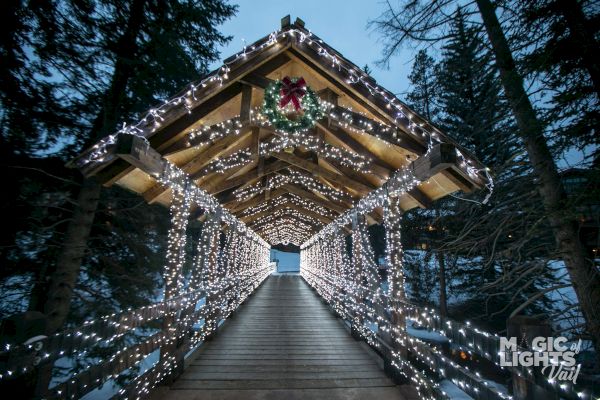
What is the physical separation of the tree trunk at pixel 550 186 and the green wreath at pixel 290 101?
10.5 feet

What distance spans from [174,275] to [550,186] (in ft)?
20.4

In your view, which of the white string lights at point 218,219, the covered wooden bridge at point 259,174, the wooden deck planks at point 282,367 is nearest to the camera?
the covered wooden bridge at point 259,174

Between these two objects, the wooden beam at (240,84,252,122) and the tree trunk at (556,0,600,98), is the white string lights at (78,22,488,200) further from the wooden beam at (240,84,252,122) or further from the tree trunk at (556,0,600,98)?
the tree trunk at (556,0,600,98)

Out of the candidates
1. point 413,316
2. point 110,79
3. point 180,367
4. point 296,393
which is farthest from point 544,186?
point 110,79

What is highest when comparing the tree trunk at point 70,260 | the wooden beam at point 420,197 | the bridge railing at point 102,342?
the wooden beam at point 420,197

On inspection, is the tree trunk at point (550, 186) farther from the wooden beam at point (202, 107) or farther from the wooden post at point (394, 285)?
the wooden beam at point (202, 107)

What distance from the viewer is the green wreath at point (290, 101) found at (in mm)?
4458

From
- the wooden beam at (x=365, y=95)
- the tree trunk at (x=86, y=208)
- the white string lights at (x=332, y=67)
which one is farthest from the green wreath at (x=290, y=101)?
the tree trunk at (x=86, y=208)

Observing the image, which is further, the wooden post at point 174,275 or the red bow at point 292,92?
the red bow at point 292,92

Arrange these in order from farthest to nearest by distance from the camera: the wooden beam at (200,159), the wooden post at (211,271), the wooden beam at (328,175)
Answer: the wooden beam at (328,175)
the wooden post at (211,271)
the wooden beam at (200,159)

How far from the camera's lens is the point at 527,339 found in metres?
2.02

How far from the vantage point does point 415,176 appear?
170 inches

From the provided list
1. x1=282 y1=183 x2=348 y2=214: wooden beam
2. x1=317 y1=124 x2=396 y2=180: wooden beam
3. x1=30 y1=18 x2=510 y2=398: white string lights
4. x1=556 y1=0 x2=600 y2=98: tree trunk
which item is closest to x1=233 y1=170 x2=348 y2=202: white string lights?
x1=282 y1=183 x2=348 y2=214: wooden beam

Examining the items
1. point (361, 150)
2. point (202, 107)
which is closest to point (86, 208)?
point (202, 107)
